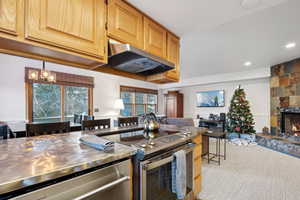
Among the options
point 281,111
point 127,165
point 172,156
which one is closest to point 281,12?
point 172,156

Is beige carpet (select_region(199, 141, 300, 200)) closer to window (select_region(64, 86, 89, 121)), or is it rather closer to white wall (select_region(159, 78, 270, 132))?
white wall (select_region(159, 78, 270, 132))

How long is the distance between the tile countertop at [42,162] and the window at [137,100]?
5128mm

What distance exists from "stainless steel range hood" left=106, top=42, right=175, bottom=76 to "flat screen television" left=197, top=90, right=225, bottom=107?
4.99 metres

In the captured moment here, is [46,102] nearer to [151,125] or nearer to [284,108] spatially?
[151,125]

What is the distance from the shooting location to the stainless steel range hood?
4.24ft

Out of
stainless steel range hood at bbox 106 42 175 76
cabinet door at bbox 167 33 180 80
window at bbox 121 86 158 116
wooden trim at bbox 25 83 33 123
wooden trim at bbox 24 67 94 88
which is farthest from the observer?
window at bbox 121 86 158 116

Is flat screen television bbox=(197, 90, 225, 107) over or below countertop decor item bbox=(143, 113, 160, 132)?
over

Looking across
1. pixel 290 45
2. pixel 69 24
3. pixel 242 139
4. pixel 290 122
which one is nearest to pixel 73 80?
pixel 69 24

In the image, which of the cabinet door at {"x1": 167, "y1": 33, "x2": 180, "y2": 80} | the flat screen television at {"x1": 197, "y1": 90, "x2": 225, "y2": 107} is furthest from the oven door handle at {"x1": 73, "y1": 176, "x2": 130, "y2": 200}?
the flat screen television at {"x1": 197, "y1": 90, "x2": 225, "y2": 107}

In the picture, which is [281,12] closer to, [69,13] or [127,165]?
[69,13]

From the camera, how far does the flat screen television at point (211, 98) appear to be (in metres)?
6.03

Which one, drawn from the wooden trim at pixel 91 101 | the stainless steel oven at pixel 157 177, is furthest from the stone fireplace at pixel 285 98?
the wooden trim at pixel 91 101

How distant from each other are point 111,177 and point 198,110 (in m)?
6.38

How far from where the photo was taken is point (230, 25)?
236 cm
